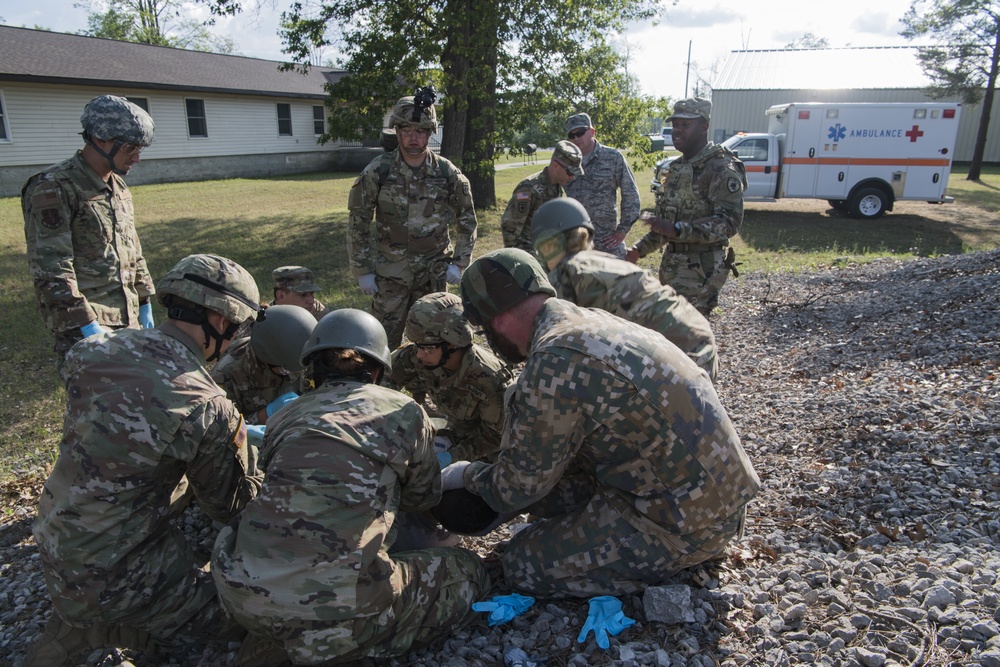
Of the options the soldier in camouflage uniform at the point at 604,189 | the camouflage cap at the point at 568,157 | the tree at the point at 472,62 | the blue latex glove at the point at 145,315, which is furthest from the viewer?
the tree at the point at 472,62

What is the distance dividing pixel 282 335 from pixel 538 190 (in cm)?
313

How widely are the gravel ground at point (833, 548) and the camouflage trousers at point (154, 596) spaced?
17cm

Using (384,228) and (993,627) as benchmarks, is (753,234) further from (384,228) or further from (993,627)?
(993,627)

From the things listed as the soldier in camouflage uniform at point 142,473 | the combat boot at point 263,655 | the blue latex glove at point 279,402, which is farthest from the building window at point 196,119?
the combat boot at point 263,655

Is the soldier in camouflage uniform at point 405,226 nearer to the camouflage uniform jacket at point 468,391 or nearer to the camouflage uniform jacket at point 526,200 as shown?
the camouflage uniform jacket at point 526,200

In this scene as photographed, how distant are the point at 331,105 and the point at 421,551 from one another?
11.8 meters

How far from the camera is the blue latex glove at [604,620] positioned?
9.06 feet

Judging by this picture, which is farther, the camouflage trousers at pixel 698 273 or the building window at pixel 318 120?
the building window at pixel 318 120

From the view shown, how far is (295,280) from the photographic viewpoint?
477 cm

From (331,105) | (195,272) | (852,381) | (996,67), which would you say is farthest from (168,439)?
(996,67)

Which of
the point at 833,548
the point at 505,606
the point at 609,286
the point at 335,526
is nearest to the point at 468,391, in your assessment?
the point at 609,286

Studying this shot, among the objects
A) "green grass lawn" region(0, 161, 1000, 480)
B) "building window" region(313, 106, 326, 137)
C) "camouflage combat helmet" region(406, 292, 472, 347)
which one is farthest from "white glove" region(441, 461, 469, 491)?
"building window" region(313, 106, 326, 137)

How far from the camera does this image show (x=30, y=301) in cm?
882

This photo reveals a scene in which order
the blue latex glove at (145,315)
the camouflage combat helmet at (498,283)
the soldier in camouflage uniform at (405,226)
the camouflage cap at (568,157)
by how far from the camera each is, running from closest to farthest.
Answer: the camouflage combat helmet at (498,283) → the blue latex glove at (145,315) → the soldier in camouflage uniform at (405,226) → the camouflage cap at (568,157)
